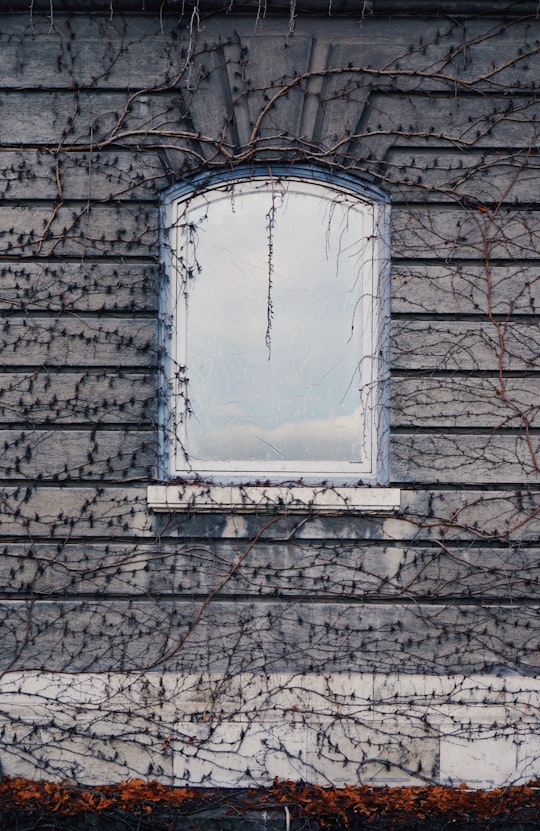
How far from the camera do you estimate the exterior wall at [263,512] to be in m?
4.32

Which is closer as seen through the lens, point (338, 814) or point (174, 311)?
point (338, 814)

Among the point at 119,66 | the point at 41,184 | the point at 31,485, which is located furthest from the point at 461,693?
the point at 119,66

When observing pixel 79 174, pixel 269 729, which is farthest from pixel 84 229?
pixel 269 729

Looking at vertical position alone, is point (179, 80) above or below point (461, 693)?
above

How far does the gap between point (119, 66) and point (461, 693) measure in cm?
457

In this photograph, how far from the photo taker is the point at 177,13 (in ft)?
14.4

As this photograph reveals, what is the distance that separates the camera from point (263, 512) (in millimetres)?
4348

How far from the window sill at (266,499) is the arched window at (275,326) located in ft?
0.66

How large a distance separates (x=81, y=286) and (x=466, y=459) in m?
2.72

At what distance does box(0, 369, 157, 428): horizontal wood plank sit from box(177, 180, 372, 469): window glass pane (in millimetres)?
338

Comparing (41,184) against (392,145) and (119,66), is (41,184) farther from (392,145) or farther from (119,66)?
(392,145)

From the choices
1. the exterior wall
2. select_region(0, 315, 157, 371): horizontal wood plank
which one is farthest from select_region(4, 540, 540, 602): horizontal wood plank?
select_region(0, 315, 157, 371): horizontal wood plank

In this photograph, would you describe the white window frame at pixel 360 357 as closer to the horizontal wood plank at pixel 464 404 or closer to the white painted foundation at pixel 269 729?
the horizontal wood plank at pixel 464 404

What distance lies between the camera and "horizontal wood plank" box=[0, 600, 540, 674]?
434cm
